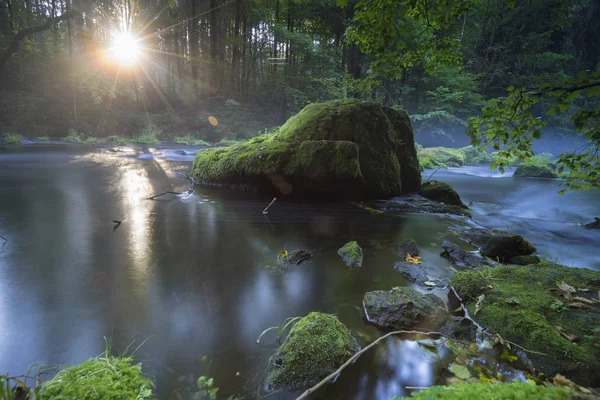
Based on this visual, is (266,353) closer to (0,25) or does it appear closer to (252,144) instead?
(252,144)

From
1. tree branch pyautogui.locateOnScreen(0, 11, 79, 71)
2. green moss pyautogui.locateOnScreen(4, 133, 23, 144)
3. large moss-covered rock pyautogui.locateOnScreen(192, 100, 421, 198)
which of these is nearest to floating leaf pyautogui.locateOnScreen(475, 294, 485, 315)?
large moss-covered rock pyautogui.locateOnScreen(192, 100, 421, 198)

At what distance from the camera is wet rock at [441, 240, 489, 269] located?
4760 mm

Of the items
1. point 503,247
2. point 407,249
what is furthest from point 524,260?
point 407,249

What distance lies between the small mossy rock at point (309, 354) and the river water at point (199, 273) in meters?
0.10

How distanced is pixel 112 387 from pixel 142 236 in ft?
13.6

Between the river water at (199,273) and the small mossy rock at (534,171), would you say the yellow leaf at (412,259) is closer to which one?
the river water at (199,273)

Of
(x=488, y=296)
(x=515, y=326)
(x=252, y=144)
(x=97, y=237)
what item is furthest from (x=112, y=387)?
(x=252, y=144)

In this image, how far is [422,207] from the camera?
27.8ft

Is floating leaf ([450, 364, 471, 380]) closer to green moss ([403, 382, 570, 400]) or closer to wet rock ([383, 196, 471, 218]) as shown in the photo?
green moss ([403, 382, 570, 400])

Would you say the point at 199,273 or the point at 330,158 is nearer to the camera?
the point at 199,273

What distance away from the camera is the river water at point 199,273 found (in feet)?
8.43

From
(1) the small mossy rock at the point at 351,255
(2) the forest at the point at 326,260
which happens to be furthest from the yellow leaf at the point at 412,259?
(1) the small mossy rock at the point at 351,255

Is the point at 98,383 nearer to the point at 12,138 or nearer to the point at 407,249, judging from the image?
the point at 407,249

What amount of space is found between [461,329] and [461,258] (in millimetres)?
2275
